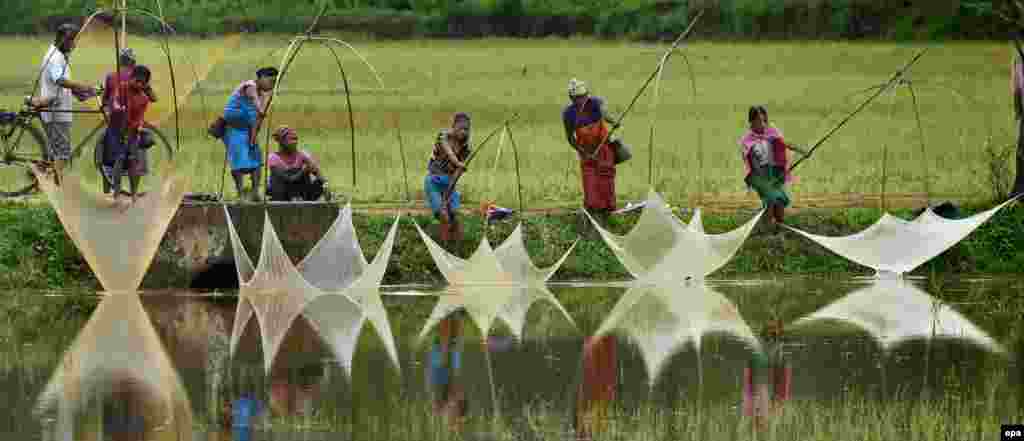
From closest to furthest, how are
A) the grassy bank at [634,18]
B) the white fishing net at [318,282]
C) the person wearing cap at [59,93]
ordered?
the white fishing net at [318,282] → the person wearing cap at [59,93] → the grassy bank at [634,18]

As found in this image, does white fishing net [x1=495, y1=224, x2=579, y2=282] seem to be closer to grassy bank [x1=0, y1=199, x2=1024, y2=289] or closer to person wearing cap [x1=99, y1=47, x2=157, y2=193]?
grassy bank [x1=0, y1=199, x2=1024, y2=289]

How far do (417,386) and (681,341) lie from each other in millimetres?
1895

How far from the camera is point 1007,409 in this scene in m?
8.76

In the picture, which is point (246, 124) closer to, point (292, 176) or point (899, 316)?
point (292, 176)

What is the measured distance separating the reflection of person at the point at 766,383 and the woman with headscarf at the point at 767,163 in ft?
10.0

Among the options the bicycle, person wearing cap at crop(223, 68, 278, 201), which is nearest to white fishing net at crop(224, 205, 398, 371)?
person wearing cap at crop(223, 68, 278, 201)

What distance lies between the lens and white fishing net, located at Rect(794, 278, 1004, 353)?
36.0 ft

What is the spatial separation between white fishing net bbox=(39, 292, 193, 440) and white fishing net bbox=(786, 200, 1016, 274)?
4.39 meters

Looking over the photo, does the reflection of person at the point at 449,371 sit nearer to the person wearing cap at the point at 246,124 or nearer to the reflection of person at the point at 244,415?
the reflection of person at the point at 244,415

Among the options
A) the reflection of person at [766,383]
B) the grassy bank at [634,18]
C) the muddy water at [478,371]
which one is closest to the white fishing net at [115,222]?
the muddy water at [478,371]

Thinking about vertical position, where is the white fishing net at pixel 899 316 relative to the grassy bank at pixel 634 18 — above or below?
below

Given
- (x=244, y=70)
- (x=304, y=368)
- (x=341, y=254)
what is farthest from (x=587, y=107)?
(x=244, y=70)

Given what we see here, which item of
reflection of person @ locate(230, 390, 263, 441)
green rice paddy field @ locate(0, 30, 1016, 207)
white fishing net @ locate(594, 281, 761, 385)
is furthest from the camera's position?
green rice paddy field @ locate(0, 30, 1016, 207)

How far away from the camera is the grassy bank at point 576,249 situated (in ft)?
42.2
